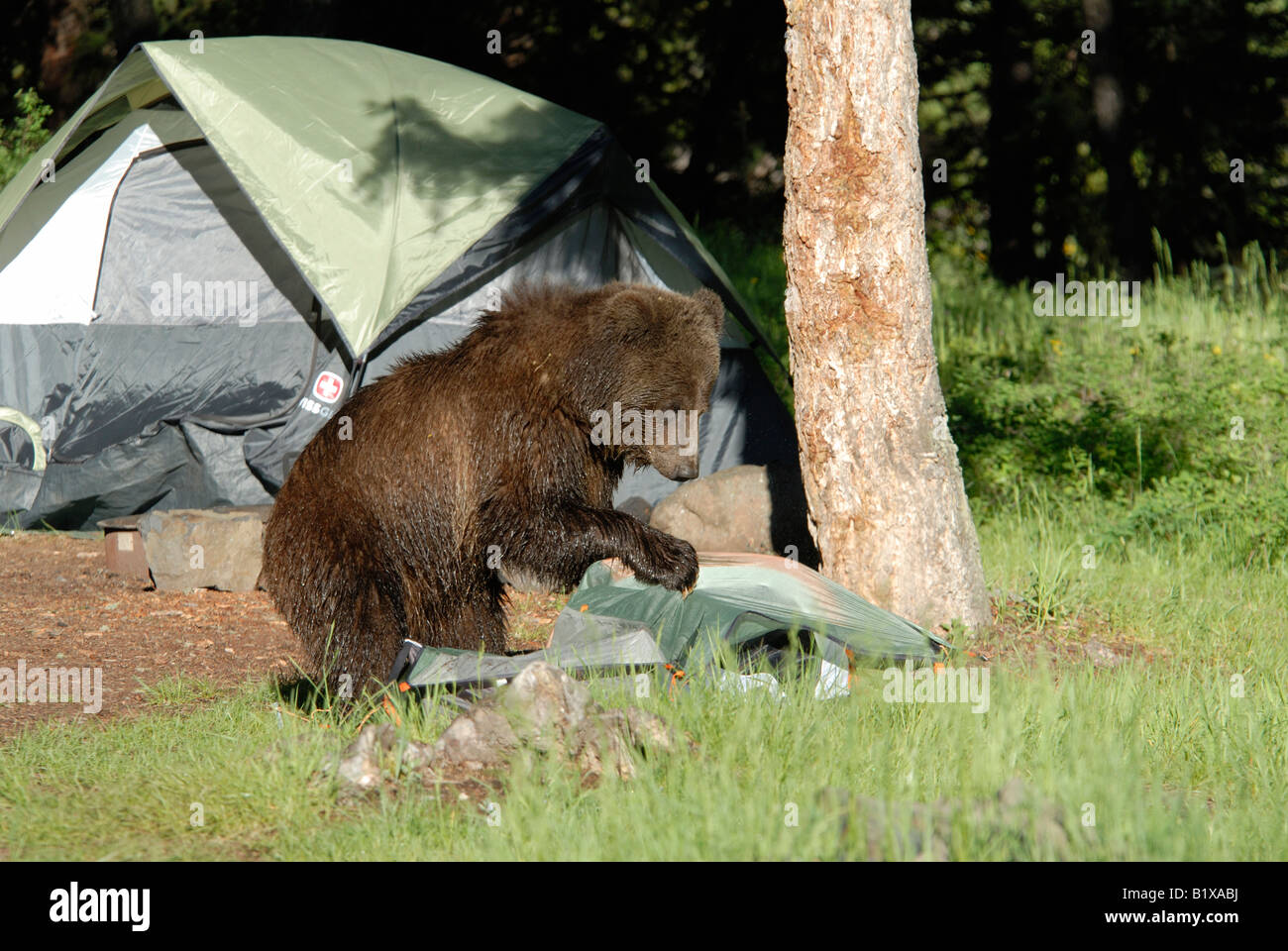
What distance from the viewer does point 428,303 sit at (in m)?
7.57

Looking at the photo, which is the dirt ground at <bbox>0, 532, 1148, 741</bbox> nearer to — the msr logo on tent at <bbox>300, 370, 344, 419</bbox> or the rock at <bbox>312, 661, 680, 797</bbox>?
the msr logo on tent at <bbox>300, 370, 344, 419</bbox>

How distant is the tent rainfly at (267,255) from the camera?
7.64m

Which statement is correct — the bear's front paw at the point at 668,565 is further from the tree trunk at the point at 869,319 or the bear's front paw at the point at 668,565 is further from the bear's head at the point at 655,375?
the tree trunk at the point at 869,319

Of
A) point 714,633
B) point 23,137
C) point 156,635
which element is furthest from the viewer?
point 23,137

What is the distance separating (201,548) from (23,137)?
693 cm

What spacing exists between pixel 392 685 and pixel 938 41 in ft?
44.2

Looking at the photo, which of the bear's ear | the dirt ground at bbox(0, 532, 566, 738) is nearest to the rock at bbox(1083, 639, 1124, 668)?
the bear's ear

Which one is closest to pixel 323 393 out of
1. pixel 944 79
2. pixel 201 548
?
pixel 201 548

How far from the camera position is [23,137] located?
12.0 metres

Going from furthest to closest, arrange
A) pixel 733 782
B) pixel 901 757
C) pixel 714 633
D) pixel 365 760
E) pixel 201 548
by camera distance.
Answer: pixel 201 548 < pixel 714 633 < pixel 901 757 < pixel 365 760 < pixel 733 782

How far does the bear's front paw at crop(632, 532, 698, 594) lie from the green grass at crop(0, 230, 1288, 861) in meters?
0.69

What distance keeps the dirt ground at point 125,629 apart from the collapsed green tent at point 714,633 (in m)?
1.19

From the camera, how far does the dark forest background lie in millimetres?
14383

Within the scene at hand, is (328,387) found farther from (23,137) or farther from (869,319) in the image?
(23,137)
